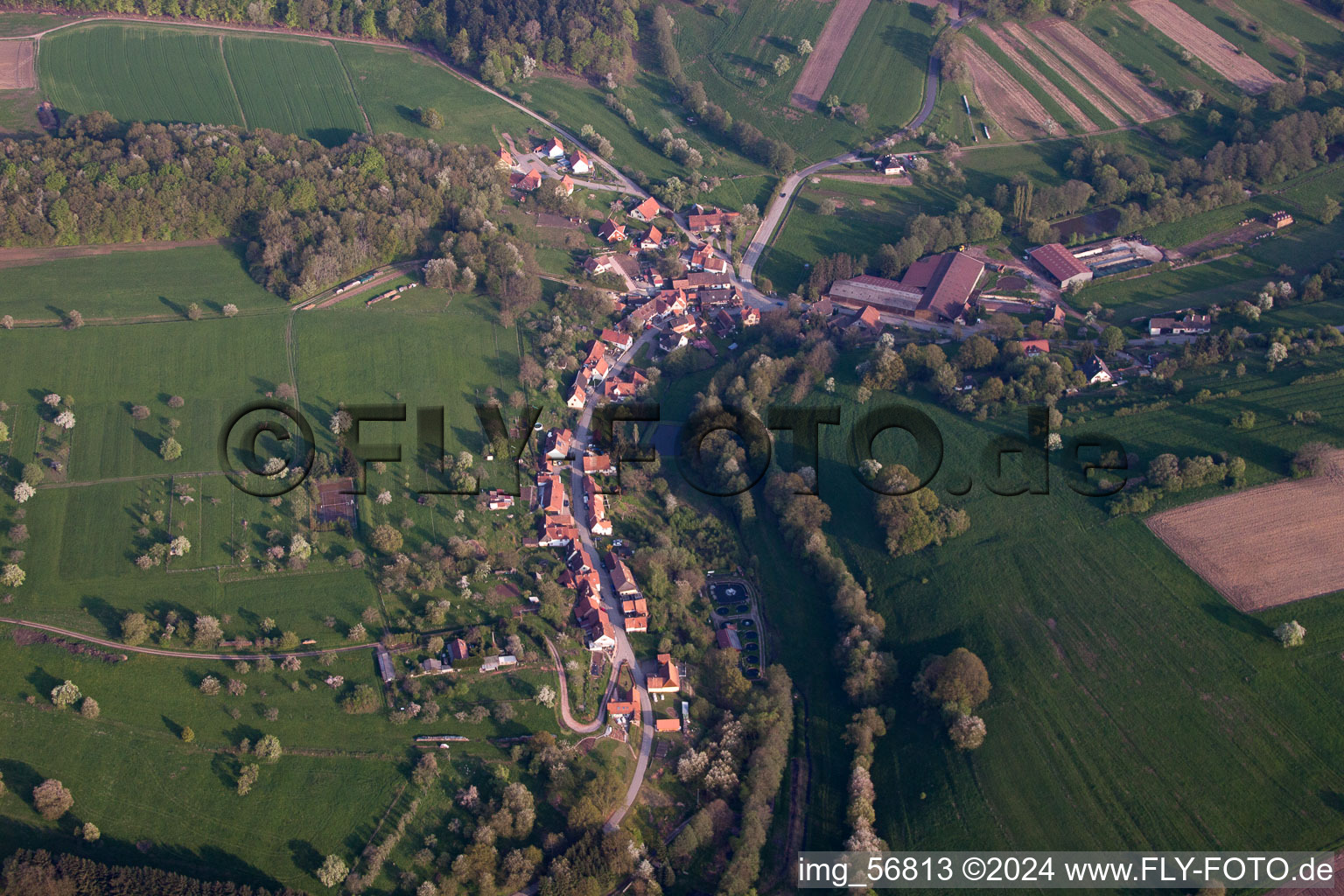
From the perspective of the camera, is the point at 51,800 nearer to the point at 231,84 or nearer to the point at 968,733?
the point at 968,733

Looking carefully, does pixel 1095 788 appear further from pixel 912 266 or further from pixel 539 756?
pixel 912 266

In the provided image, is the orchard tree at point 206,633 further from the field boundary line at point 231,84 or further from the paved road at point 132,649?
the field boundary line at point 231,84

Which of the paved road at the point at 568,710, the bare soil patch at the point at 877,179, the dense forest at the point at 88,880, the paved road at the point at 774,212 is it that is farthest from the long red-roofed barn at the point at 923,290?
the dense forest at the point at 88,880

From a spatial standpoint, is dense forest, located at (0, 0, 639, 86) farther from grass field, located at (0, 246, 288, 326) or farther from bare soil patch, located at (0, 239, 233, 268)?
grass field, located at (0, 246, 288, 326)

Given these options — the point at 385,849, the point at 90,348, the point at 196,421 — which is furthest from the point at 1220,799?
the point at 90,348

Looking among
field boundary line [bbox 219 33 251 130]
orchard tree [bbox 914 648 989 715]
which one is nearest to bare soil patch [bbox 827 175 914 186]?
orchard tree [bbox 914 648 989 715]
